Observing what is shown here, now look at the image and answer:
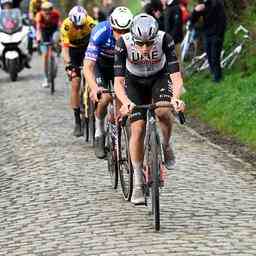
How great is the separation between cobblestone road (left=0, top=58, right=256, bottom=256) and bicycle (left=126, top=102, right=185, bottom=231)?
0.96ft

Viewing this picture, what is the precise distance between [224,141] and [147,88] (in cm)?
536

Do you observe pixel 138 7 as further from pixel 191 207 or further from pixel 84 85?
pixel 191 207

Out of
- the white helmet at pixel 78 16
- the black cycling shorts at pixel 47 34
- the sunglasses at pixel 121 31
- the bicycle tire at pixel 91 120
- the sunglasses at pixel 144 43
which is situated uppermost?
the sunglasses at pixel 144 43

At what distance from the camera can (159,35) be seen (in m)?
9.59

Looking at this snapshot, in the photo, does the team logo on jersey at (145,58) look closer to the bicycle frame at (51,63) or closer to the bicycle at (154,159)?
the bicycle at (154,159)

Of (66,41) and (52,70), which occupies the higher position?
(66,41)

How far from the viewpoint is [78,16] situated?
1444 centimetres

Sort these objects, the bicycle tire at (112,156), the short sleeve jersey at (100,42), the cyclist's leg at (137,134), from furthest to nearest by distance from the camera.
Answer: the short sleeve jersey at (100,42) < the bicycle tire at (112,156) < the cyclist's leg at (137,134)

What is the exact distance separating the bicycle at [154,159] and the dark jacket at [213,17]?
10.00m

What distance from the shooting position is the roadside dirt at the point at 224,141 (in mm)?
13688

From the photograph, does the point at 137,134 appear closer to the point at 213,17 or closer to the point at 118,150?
the point at 118,150

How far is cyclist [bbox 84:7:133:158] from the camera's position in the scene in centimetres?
1092

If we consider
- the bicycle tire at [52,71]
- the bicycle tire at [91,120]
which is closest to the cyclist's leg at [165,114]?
the bicycle tire at [91,120]

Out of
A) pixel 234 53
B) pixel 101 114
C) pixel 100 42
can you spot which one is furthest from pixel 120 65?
pixel 234 53
